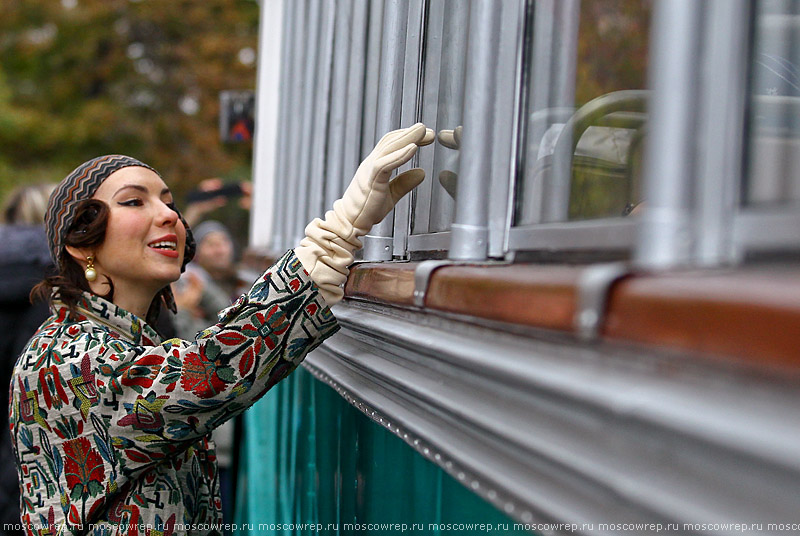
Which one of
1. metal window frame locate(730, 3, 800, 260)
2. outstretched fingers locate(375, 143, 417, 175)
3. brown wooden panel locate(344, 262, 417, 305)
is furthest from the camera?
outstretched fingers locate(375, 143, 417, 175)

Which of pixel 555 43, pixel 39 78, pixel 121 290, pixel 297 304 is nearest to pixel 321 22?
pixel 121 290

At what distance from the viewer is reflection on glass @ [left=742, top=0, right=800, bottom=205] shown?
0.83m

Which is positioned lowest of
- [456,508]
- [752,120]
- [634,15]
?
[456,508]

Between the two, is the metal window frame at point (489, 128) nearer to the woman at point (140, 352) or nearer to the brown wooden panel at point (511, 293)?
the brown wooden panel at point (511, 293)

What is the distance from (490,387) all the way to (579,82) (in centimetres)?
40

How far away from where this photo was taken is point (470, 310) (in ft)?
3.63

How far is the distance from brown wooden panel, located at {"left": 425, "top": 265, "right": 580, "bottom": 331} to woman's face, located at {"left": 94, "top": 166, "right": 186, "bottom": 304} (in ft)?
3.49

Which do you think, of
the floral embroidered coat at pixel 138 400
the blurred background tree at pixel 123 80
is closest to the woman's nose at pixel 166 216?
the floral embroidered coat at pixel 138 400

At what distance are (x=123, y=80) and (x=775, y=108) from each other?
19099mm

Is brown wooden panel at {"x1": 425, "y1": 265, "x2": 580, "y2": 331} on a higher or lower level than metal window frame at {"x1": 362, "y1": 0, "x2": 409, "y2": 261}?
lower

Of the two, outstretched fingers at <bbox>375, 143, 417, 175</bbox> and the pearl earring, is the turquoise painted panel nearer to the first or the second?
outstretched fingers at <bbox>375, 143, 417, 175</bbox>

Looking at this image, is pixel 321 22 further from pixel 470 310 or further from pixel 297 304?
pixel 470 310

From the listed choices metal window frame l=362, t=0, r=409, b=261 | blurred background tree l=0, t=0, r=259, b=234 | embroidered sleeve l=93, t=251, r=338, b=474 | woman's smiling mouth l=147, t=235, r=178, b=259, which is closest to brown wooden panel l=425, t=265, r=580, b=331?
embroidered sleeve l=93, t=251, r=338, b=474

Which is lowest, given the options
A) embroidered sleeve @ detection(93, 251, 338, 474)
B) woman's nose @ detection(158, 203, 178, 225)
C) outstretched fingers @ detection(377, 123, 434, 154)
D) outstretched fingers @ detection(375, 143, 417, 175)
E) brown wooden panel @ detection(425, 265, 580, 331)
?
embroidered sleeve @ detection(93, 251, 338, 474)
